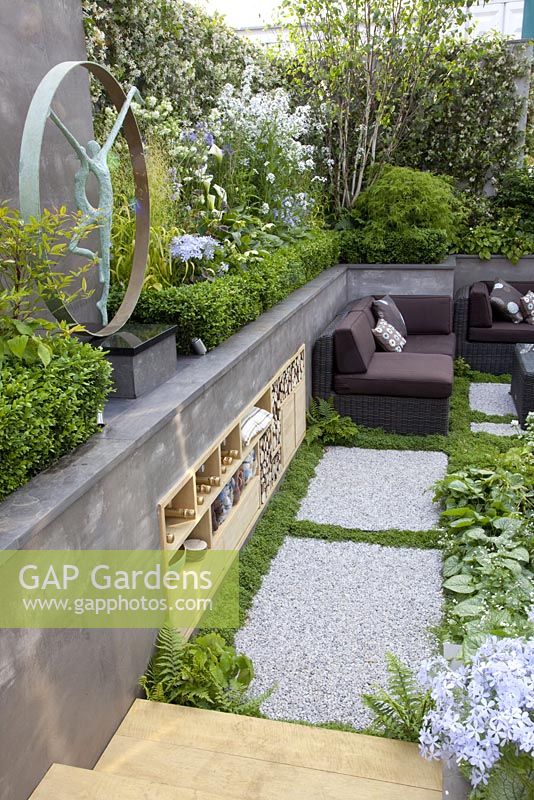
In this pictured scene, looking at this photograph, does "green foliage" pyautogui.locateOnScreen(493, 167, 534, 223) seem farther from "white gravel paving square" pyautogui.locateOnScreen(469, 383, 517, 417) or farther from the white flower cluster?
the white flower cluster

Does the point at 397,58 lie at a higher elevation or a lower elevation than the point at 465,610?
higher

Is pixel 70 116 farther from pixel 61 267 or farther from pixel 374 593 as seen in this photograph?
pixel 374 593

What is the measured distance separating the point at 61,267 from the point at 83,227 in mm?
932

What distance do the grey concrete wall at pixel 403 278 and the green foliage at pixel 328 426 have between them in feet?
7.54

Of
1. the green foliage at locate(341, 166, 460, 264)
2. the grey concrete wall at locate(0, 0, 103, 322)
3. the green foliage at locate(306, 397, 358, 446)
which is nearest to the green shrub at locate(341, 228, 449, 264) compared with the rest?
the green foliage at locate(341, 166, 460, 264)

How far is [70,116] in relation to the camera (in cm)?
345

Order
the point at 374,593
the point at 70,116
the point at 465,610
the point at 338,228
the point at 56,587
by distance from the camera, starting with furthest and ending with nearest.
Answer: the point at 338,228 < the point at 374,593 < the point at 70,116 < the point at 465,610 < the point at 56,587

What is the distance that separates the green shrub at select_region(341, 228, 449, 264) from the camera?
754 centimetres

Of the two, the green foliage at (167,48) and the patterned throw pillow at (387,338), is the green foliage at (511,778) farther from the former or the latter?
the patterned throw pillow at (387,338)

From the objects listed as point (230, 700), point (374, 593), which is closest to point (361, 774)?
point (230, 700)

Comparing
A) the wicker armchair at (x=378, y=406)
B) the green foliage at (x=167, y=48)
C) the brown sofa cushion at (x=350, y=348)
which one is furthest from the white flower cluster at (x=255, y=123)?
the wicker armchair at (x=378, y=406)

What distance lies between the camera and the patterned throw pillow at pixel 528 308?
24.4 feet

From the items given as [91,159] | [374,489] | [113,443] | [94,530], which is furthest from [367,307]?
[94,530]

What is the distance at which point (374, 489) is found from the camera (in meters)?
4.83
